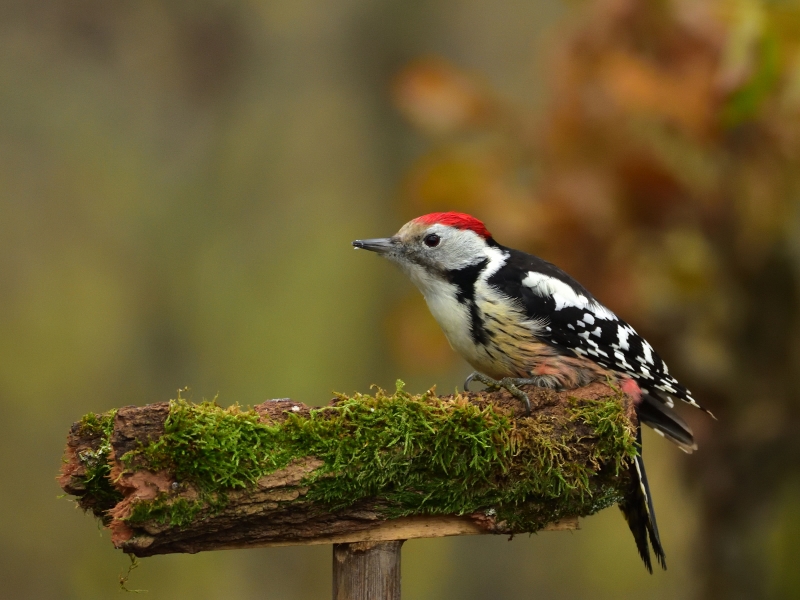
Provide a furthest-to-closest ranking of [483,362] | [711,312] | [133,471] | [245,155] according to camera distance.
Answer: [245,155]
[711,312]
[483,362]
[133,471]

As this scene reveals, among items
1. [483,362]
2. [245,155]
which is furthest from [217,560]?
[483,362]

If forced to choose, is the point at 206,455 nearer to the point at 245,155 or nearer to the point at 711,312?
the point at 711,312

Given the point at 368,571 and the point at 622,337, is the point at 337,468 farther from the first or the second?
the point at 622,337

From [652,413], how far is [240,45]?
466cm

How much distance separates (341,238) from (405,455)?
462cm

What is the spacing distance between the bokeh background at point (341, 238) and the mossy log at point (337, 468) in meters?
2.00

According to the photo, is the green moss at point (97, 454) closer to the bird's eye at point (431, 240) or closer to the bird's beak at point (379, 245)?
the bird's beak at point (379, 245)

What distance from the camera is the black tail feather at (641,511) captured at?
8.32 feet

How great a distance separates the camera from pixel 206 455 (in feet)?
6.73

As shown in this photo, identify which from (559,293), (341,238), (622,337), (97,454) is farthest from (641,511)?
(341,238)

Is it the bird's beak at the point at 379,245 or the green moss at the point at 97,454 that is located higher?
the bird's beak at the point at 379,245

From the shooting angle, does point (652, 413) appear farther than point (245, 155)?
No

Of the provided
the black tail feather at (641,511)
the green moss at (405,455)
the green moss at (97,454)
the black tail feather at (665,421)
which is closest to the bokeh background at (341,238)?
the black tail feather at (665,421)

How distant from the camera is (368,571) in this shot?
219 centimetres
